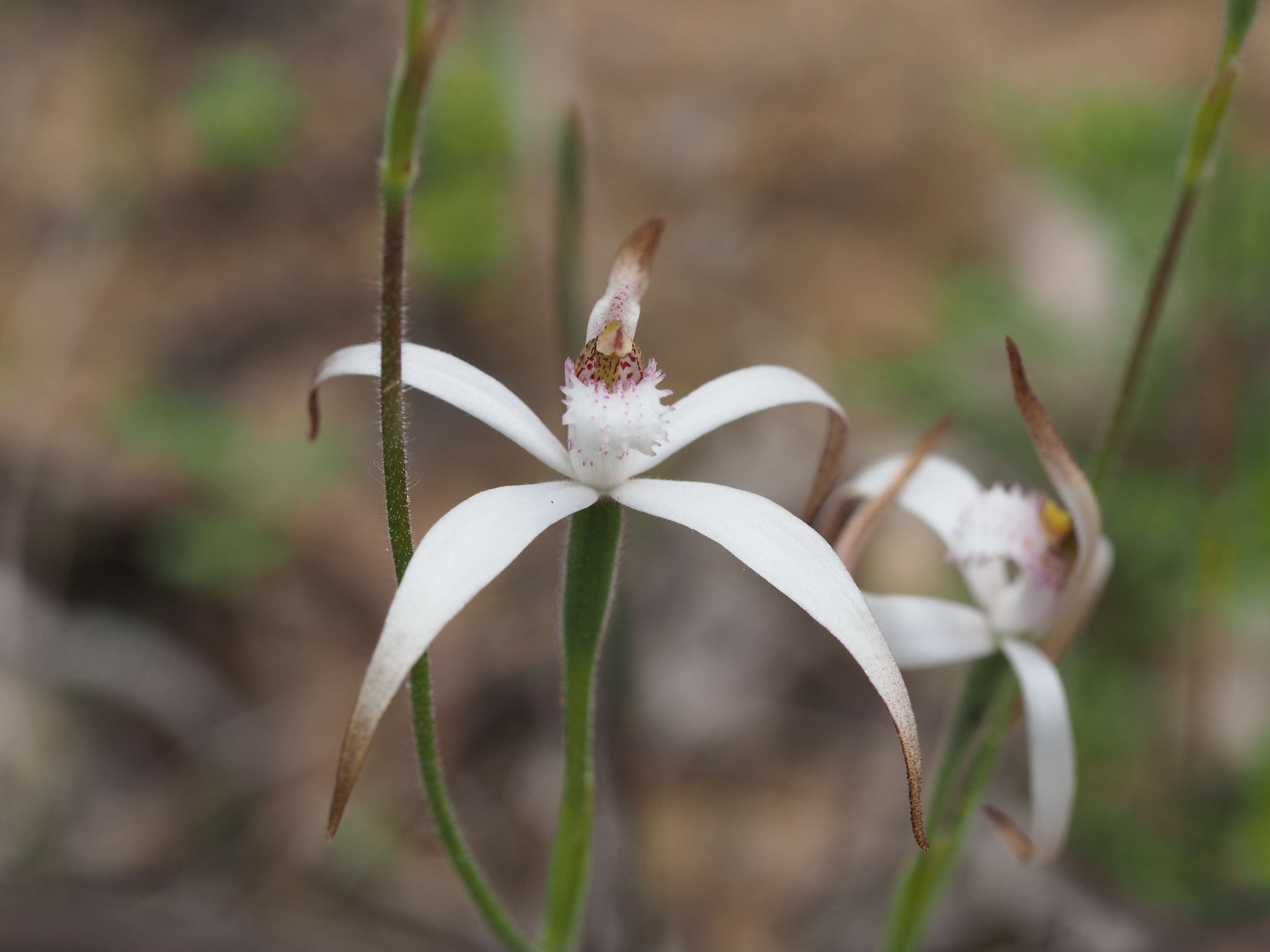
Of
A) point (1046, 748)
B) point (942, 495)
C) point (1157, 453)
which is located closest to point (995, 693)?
point (1046, 748)

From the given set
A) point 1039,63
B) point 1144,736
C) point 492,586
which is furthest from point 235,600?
point 1039,63

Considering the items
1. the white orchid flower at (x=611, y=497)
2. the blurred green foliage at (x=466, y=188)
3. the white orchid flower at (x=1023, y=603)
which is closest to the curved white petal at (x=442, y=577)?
the white orchid flower at (x=611, y=497)

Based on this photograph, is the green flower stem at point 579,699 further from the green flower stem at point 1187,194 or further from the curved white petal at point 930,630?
the green flower stem at point 1187,194

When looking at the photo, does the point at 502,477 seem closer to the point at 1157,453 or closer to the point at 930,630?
the point at 1157,453

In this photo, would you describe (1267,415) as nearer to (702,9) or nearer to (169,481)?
(169,481)

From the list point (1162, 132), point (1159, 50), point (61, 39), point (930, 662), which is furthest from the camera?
point (61, 39)

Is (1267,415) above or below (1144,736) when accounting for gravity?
above
